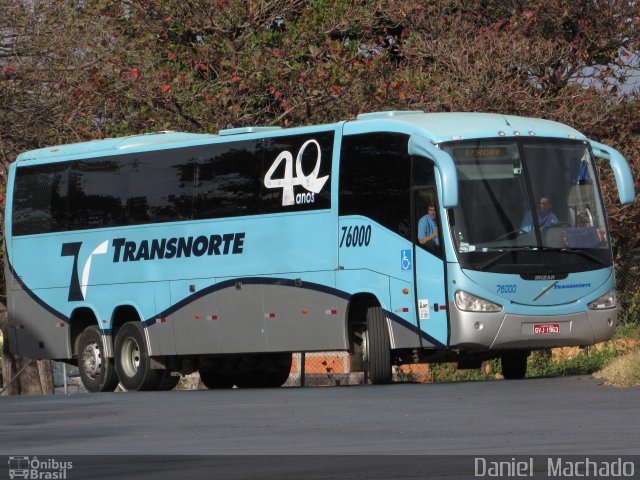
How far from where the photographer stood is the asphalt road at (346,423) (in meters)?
12.5

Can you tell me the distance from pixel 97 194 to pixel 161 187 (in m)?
1.43

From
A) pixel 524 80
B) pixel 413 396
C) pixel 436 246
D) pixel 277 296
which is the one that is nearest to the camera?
pixel 413 396

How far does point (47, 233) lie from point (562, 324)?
29.5 ft

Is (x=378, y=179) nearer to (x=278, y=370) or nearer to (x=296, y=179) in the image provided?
(x=296, y=179)

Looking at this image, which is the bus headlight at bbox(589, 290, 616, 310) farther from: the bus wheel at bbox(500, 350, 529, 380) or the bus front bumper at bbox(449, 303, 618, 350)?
the bus wheel at bbox(500, 350, 529, 380)

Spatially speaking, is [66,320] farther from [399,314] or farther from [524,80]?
[524,80]

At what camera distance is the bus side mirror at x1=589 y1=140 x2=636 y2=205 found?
22.4 meters

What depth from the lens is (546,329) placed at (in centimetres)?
2175

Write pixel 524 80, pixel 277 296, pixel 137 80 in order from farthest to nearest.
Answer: pixel 524 80 → pixel 137 80 → pixel 277 296

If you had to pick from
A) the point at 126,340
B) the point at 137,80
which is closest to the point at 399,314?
the point at 126,340

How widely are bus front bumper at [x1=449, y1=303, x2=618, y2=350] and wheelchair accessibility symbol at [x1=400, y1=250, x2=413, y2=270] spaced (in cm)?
83

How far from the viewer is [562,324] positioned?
21.9m

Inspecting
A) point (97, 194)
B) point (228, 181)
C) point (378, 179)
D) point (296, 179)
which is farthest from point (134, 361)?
point (378, 179)
